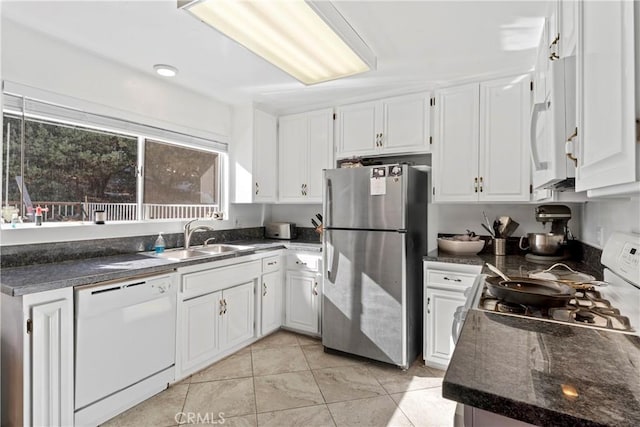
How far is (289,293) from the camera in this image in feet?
10.6

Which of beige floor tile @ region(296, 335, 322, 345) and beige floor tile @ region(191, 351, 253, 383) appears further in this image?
beige floor tile @ region(296, 335, 322, 345)

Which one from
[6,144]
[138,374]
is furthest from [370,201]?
[6,144]

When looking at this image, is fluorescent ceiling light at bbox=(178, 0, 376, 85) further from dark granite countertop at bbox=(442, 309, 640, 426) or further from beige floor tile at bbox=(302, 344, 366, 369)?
beige floor tile at bbox=(302, 344, 366, 369)

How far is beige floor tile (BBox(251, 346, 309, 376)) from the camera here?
2.51 meters

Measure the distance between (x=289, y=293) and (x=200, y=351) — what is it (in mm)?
1044

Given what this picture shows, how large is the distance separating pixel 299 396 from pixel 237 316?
903 mm

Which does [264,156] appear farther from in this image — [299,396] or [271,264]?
[299,396]

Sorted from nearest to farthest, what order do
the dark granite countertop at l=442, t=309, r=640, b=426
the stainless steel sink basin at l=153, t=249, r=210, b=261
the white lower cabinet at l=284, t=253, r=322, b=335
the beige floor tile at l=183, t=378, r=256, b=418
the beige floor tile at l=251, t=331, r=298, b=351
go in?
the dark granite countertop at l=442, t=309, r=640, b=426, the beige floor tile at l=183, t=378, r=256, b=418, the stainless steel sink basin at l=153, t=249, r=210, b=261, the beige floor tile at l=251, t=331, r=298, b=351, the white lower cabinet at l=284, t=253, r=322, b=335

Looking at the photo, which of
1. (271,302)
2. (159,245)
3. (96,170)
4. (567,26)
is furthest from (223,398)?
(567,26)

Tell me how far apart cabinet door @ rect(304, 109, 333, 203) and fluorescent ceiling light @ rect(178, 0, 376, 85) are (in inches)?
36.3

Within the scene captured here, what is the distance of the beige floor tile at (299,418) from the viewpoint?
1.88 meters

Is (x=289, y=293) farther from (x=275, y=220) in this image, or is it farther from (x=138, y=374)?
(x=138, y=374)

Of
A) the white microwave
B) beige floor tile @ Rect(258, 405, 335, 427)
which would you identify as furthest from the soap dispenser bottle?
the white microwave

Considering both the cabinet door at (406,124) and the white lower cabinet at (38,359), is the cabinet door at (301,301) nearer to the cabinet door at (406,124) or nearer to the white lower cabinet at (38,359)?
the cabinet door at (406,124)
